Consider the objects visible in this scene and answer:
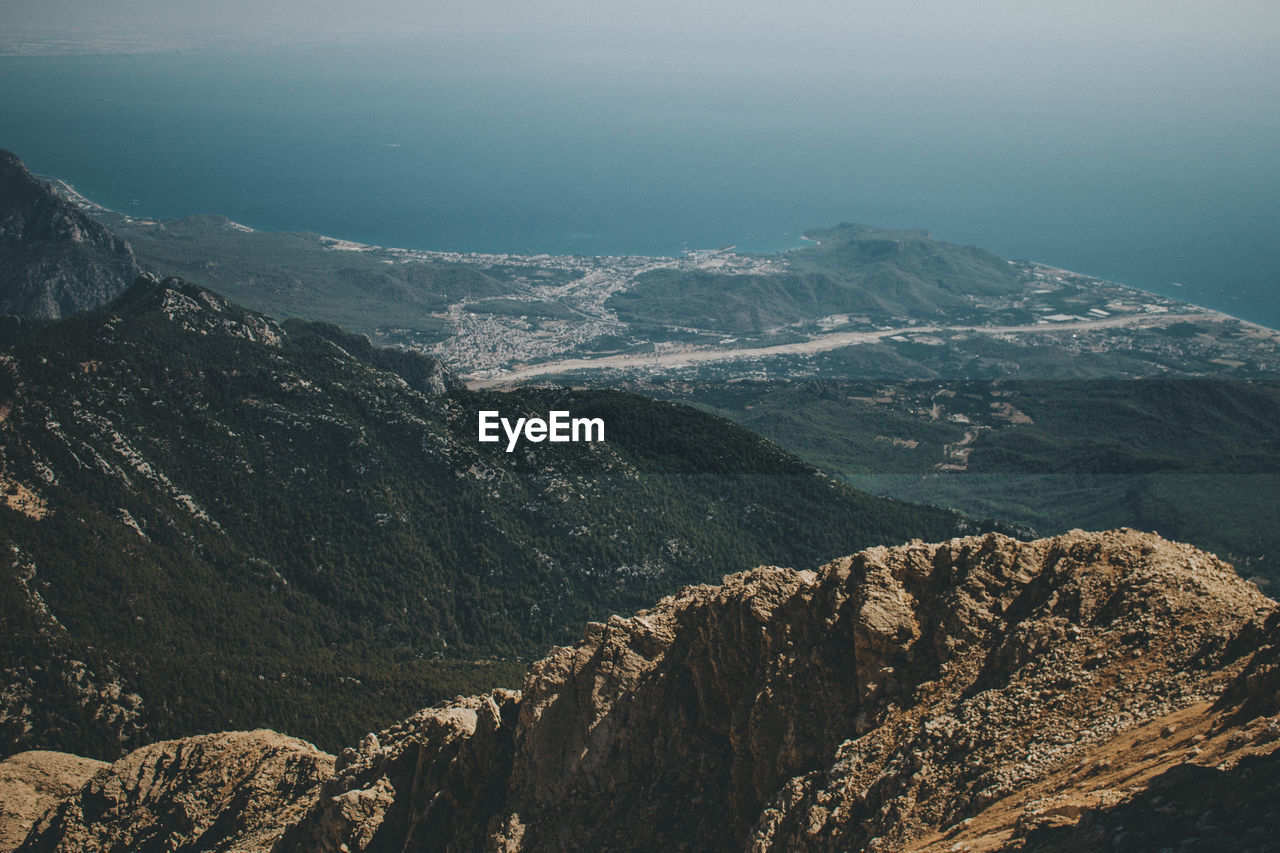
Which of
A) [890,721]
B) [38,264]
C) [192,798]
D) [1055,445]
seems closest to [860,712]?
[890,721]

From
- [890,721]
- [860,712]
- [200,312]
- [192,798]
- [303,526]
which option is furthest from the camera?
[200,312]

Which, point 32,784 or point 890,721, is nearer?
point 890,721

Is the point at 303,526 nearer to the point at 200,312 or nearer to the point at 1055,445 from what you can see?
the point at 200,312

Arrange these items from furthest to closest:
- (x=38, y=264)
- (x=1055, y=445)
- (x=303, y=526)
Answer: (x=38, y=264), (x=1055, y=445), (x=303, y=526)

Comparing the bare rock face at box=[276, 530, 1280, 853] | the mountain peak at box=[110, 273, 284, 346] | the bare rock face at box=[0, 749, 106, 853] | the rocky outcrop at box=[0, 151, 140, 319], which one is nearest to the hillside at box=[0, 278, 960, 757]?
the mountain peak at box=[110, 273, 284, 346]

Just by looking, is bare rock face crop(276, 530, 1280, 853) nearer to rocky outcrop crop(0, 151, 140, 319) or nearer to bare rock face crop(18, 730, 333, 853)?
bare rock face crop(18, 730, 333, 853)

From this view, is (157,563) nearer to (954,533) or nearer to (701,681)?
(701,681)

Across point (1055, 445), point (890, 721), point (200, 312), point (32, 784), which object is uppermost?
point (890, 721)

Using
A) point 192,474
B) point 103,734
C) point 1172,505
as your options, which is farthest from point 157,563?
point 1172,505
